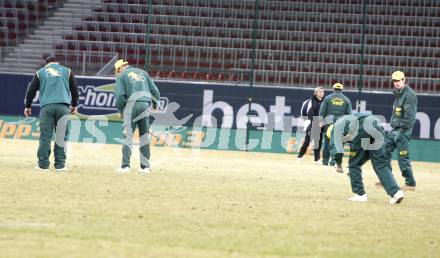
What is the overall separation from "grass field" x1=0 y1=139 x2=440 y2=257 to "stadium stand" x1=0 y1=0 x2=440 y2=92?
38.7ft

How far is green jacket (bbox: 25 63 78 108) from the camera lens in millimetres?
18578

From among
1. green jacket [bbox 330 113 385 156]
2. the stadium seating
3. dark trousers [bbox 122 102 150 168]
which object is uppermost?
the stadium seating

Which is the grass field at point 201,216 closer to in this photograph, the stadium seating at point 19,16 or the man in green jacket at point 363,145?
the man in green jacket at point 363,145

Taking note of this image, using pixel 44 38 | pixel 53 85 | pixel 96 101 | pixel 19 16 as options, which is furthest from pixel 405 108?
pixel 19 16

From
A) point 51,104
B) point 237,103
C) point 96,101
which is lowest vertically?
point 96,101

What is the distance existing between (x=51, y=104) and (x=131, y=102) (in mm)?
1478

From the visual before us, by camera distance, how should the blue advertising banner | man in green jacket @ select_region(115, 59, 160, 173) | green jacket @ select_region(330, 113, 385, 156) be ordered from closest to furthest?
green jacket @ select_region(330, 113, 385, 156)
man in green jacket @ select_region(115, 59, 160, 173)
the blue advertising banner

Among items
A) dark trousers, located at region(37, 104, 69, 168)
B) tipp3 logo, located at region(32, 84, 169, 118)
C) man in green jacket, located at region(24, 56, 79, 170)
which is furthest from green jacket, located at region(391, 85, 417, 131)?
tipp3 logo, located at region(32, 84, 169, 118)

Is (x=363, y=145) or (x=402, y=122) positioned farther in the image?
(x=402, y=122)

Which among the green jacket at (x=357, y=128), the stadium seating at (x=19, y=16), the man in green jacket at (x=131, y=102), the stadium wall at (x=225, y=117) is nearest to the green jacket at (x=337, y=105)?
the stadium wall at (x=225, y=117)

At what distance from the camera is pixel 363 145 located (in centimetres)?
1504

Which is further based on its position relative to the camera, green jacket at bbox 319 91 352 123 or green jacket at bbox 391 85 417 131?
green jacket at bbox 319 91 352 123

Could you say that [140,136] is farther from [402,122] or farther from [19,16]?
[19,16]

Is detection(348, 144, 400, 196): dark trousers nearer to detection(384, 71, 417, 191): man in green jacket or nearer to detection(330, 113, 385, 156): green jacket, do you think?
detection(330, 113, 385, 156): green jacket
